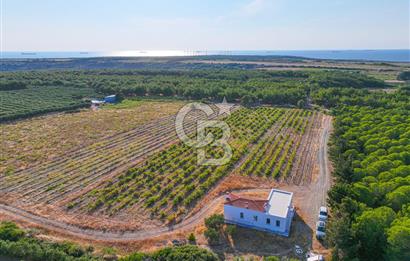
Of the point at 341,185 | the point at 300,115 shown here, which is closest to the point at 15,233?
the point at 341,185

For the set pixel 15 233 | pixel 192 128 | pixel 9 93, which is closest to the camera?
pixel 15 233

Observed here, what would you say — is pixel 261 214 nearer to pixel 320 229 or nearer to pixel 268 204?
pixel 268 204

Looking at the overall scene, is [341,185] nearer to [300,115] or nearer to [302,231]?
[302,231]

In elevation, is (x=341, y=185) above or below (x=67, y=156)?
above

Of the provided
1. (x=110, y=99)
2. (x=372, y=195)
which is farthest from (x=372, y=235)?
(x=110, y=99)

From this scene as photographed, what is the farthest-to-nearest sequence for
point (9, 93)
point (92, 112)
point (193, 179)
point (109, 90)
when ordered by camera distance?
point (109, 90) < point (9, 93) < point (92, 112) < point (193, 179)

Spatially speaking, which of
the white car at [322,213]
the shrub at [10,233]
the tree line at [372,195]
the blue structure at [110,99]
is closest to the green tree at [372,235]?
the tree line at [372,195]

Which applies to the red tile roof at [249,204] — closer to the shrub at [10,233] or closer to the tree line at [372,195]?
the tree line at [372,195]
